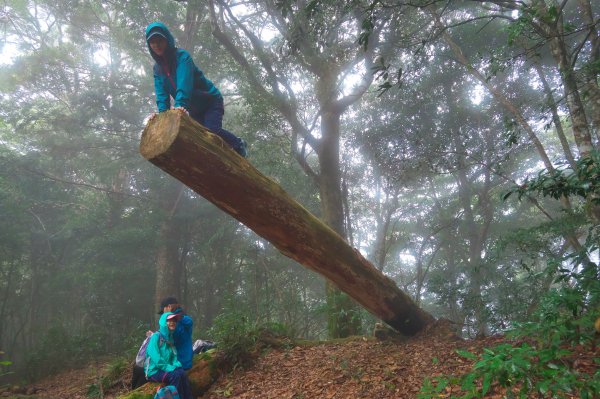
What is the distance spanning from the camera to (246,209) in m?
3.80

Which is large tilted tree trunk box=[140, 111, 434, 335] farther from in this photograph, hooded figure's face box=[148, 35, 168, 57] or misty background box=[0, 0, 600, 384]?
misty background box=[0, 0, 600, 384]

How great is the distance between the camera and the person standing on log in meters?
3.74

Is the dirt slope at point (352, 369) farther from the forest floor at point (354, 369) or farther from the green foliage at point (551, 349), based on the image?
the green foliage at point (551, 349)

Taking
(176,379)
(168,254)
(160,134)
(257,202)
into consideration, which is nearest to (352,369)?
(176,379)

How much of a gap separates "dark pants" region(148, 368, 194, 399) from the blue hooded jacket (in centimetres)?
322

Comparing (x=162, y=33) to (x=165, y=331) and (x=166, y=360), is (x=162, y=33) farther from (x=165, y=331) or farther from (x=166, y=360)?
(x=166, y=360)

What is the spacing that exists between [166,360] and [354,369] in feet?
8.47

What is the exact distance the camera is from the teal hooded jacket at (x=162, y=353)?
4.48 metres

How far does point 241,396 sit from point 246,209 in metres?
3.22

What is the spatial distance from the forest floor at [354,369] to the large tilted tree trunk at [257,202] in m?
0.74

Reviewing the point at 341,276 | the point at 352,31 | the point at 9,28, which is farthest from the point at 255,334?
the point at 9,28

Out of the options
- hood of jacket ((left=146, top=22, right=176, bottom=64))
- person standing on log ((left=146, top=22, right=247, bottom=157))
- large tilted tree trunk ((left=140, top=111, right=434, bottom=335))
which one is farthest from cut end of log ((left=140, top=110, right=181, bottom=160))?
hood of jacket ((left=146, top=22, right=176, bottom=64))

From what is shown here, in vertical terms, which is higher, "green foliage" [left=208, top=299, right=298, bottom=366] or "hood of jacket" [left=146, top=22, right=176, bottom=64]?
"hood of jacket" [left=146, top=22, right=176, bottom=64]

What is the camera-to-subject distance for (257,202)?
12.3 feet
